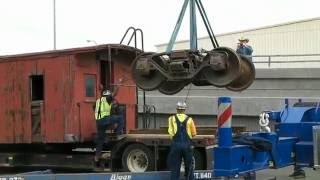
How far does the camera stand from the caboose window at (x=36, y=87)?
553 inches

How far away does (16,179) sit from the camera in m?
8.70

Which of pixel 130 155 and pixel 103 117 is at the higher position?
pixel 103 117

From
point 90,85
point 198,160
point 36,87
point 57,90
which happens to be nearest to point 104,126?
point 90,85

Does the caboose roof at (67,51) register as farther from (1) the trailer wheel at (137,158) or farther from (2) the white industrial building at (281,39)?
(2) the white industrial building at (281,39)

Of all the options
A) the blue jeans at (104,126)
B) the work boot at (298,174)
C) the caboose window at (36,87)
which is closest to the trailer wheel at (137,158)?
the blue jeans at (104,126)

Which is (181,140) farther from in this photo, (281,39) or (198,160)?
(281,39)

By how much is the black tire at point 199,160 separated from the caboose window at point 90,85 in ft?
9.83

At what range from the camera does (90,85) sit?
13789 mm

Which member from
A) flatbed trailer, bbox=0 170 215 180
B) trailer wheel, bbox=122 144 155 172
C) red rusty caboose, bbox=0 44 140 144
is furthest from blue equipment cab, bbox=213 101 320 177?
red rusty caboose, bbox=0 44 140 144

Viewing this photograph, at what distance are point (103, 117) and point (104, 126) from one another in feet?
0.67

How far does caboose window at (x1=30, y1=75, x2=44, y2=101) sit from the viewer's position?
1404 cm

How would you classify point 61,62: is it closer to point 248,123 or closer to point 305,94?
point 248,123

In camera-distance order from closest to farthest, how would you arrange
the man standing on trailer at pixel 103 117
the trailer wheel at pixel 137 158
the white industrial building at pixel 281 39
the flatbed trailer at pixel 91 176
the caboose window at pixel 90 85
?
the flatbed trailer at pixel 91 176 < the trailer wheel at pixel 137 158 < the man standing on trailer at pixel 103 117 < the caboose window at pixel 90 85 < the white industrial building at pixel 281 39

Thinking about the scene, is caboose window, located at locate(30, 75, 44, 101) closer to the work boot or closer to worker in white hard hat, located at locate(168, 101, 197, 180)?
worker in white hard hat, located at locate(168, 101, 197, 180)
